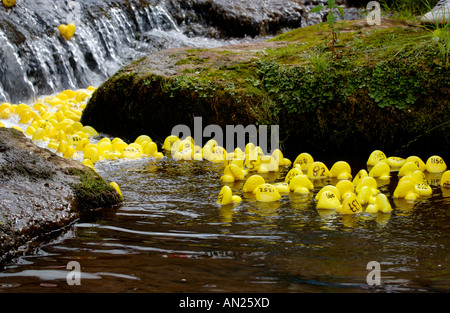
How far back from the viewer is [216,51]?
734 centimetres

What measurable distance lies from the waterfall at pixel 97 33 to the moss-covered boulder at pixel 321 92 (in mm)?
3064

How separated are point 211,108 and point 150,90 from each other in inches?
38.3

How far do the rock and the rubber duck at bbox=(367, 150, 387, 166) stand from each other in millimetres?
2659

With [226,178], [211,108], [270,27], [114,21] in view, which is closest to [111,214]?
[226,178]

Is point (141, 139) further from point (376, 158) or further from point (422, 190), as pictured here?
point (422, 190)

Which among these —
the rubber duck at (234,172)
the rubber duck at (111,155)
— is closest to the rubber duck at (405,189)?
the rubber duck at (234,172)

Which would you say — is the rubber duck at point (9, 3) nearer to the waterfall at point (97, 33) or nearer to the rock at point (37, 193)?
the waterfall at point (97, 33)

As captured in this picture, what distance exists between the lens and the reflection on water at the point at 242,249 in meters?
2.45

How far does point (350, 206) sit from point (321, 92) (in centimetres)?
245
